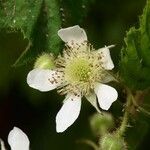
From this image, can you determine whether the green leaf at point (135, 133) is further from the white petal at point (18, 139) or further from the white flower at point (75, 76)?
the white petal at point (18, 139)

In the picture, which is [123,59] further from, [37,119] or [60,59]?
[37,119]

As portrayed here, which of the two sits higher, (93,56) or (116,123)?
(93,56)

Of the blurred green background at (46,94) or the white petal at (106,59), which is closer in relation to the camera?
the white petal at (106,59)

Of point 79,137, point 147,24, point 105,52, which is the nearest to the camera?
point 147,24

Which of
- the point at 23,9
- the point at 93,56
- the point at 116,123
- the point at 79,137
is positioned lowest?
the point at 79,137

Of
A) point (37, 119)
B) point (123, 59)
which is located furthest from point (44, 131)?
point (123, 59)

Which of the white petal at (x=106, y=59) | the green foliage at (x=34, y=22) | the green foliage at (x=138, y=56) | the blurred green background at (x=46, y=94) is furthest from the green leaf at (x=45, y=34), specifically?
the blurred green background at (x=46, y=94)

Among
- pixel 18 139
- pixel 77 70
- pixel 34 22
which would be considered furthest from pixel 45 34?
pixel 18 139
